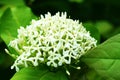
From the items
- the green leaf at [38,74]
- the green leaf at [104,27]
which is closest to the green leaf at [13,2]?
the green leaf at [104,27]

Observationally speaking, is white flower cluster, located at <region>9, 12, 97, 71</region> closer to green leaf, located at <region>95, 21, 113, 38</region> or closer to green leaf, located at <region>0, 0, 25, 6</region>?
green leaf, located at <region>0, 0, 25, 6</region>

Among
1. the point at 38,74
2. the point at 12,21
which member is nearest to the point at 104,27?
the point at 12,21

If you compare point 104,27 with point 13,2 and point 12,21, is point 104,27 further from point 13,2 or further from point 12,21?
point 12,21

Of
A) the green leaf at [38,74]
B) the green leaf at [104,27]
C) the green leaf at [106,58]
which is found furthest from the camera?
the green leaf at [104,27]

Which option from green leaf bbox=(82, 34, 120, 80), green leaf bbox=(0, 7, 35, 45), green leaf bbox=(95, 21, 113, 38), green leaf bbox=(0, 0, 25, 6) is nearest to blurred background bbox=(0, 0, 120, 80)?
green leaf bbox=(95, 21, 113, 38)

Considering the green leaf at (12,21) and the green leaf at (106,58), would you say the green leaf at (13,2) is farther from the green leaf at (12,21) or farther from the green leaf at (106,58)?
the green leaf at (106,58)
